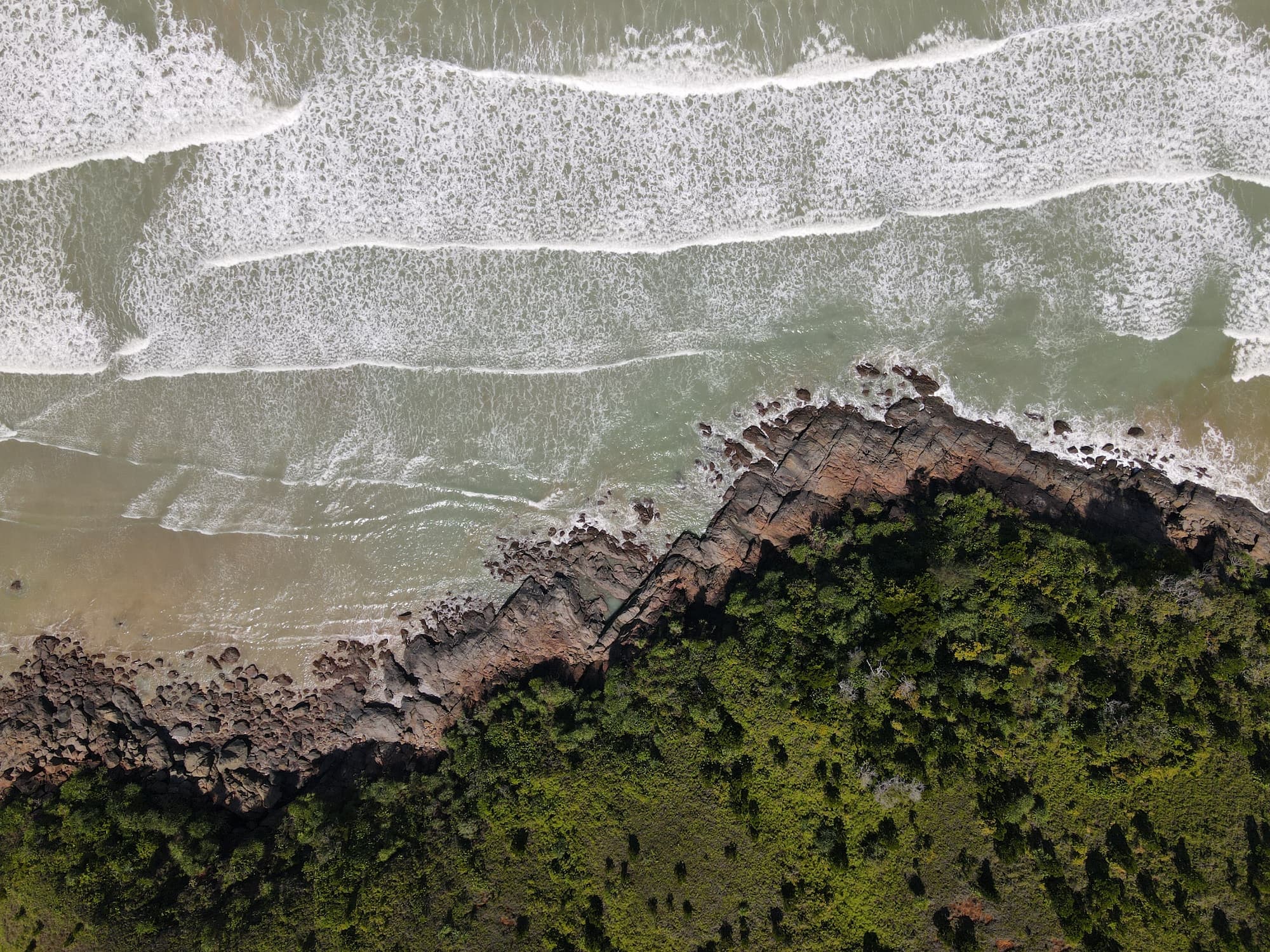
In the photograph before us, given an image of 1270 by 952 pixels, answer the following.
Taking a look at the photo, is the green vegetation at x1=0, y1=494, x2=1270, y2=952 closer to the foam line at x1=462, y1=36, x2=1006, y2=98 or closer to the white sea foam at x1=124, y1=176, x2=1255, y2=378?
the white sea foam at x1=124, y1=176, x2=1255, y2=378

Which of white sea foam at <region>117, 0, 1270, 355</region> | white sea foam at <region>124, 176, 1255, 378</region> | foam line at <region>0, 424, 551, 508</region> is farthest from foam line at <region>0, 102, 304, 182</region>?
foam line at <region>0, 424, 551, 508</region>

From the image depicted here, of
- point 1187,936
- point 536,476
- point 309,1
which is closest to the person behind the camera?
point 1187,936

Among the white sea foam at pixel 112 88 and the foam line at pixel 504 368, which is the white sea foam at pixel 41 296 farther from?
the foam line at pixel 504 368

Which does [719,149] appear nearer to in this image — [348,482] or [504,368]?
[504,368]

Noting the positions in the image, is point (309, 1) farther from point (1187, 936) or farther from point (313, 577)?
point (1187, 936)

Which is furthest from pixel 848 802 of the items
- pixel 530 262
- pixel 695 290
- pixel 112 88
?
pixel 112 88

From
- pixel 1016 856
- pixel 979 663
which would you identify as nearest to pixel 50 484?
pixel 979 663
